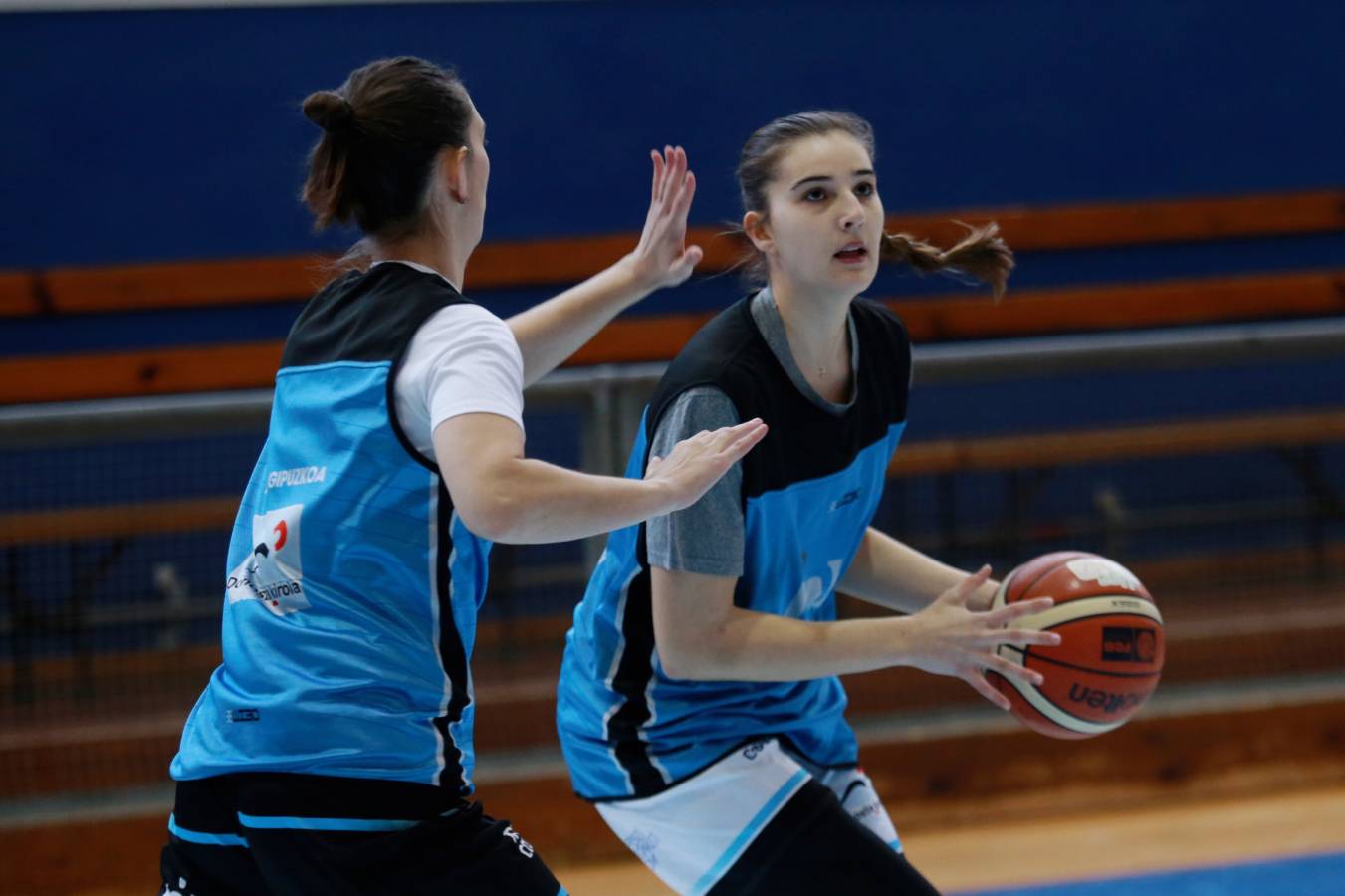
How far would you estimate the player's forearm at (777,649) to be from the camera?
81.8 inches

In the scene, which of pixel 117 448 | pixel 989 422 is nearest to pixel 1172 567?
pixel 989 422

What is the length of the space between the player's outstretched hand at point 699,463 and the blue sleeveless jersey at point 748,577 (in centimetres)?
43

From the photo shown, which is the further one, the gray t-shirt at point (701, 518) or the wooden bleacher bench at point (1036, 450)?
the wooden bleacher bench at point (1036, 450)

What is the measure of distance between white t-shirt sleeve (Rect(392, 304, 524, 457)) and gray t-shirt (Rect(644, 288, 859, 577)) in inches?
19.7

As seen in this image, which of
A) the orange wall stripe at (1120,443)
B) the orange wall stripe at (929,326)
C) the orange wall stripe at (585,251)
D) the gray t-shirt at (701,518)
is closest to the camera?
the gray t-shirt at (701,518)

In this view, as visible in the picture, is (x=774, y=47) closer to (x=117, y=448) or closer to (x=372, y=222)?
(x=117, y=448)

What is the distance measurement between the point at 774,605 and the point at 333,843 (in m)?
0.85

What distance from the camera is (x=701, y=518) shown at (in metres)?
2.10

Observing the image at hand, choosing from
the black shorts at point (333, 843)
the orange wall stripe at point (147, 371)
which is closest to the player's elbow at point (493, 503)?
the black shorts at point (333, 843)

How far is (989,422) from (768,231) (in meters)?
2.43

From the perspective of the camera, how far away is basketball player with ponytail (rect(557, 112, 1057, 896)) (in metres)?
2.11

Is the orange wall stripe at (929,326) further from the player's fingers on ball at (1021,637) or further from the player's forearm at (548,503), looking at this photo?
the player's forearm at (548,503)

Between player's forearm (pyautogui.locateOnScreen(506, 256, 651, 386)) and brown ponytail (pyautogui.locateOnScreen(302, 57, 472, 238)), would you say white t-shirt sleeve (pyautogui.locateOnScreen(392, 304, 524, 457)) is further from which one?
player's forearm (pyautogui.locateOnScreen(506, 256, 651, 386))

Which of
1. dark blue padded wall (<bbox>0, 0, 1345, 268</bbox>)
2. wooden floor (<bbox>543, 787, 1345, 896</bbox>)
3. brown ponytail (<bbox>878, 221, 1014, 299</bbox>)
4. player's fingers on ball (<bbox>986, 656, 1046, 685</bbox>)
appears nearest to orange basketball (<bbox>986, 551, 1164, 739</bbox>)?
player's fingers on ball (<bbox>986, 656, 1046, 685</bbox>)
